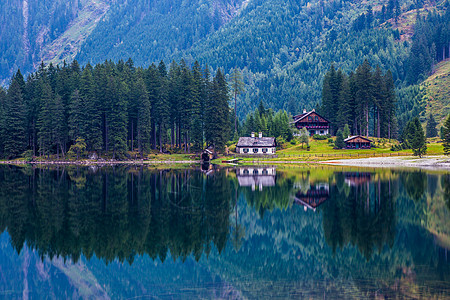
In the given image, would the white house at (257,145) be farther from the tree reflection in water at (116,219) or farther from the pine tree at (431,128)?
the pine tree at (431,128)

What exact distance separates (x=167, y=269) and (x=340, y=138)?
98.3 meters

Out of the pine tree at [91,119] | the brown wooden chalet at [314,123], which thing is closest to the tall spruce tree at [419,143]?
the brown wooden chalet at [314,123]

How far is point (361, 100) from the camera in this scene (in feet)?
392

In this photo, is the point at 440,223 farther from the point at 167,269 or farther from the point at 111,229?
the point at 111,229

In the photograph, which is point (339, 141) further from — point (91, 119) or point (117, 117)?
point (91, 119)

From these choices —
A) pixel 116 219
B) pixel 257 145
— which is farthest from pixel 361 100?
pixel 116 219

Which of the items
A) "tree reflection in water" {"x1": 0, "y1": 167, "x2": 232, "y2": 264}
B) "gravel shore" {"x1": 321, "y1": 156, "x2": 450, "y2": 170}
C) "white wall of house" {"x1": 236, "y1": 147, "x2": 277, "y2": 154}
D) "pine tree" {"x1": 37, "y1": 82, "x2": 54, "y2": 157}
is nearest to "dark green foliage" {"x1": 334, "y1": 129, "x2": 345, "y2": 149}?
"gravel shore" {"x1": 321, "y1": 156, "x2": 450, "y2": 170}

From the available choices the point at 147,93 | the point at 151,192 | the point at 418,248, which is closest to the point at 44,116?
the point at 147,93

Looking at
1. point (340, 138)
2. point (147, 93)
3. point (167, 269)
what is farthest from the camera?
point (340, 138)

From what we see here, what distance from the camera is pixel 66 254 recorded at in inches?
880

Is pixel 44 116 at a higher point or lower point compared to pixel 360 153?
higher

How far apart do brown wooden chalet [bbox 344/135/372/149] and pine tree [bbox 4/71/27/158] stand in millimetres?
83560

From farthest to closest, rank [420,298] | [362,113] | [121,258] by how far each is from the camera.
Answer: [362,113] < [121,258] < [420,298]

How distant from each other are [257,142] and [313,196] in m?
75.0
